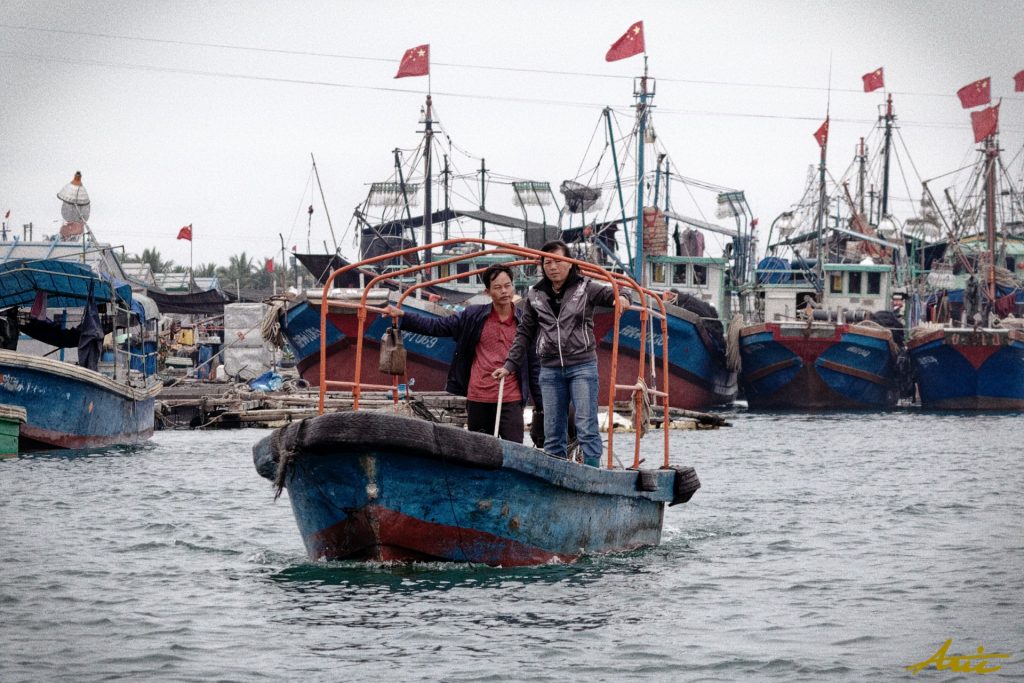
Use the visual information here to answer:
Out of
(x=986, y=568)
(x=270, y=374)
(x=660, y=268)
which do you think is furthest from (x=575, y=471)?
(x=660, y=268)

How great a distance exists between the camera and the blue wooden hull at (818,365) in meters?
36.4

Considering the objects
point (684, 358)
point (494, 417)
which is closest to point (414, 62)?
point (684, 358)

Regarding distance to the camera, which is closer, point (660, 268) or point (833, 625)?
point (833, 625)

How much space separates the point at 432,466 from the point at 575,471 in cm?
106

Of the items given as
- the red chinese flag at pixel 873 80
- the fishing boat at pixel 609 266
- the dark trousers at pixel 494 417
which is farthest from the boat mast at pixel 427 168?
the dark trousers at pixel 494 417

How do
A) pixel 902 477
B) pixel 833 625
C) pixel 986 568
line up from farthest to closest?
pixel 902 477
pixel 986 568
pixel 833 625

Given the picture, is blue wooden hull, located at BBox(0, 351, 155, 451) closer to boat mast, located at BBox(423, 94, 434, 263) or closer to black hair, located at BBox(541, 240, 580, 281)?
black hair, located at BBox(541, 240, 580, 281)

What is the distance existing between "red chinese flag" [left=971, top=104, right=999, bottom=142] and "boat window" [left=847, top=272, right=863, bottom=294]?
576 centimetres

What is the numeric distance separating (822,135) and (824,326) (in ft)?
31.6

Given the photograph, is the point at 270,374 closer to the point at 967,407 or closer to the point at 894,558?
A: the point at 967,407

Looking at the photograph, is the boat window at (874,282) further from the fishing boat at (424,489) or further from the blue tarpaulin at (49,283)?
the fishing boat at (424,489)

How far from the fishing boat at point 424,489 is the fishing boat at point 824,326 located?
1108 inches

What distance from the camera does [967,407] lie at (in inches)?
1471
